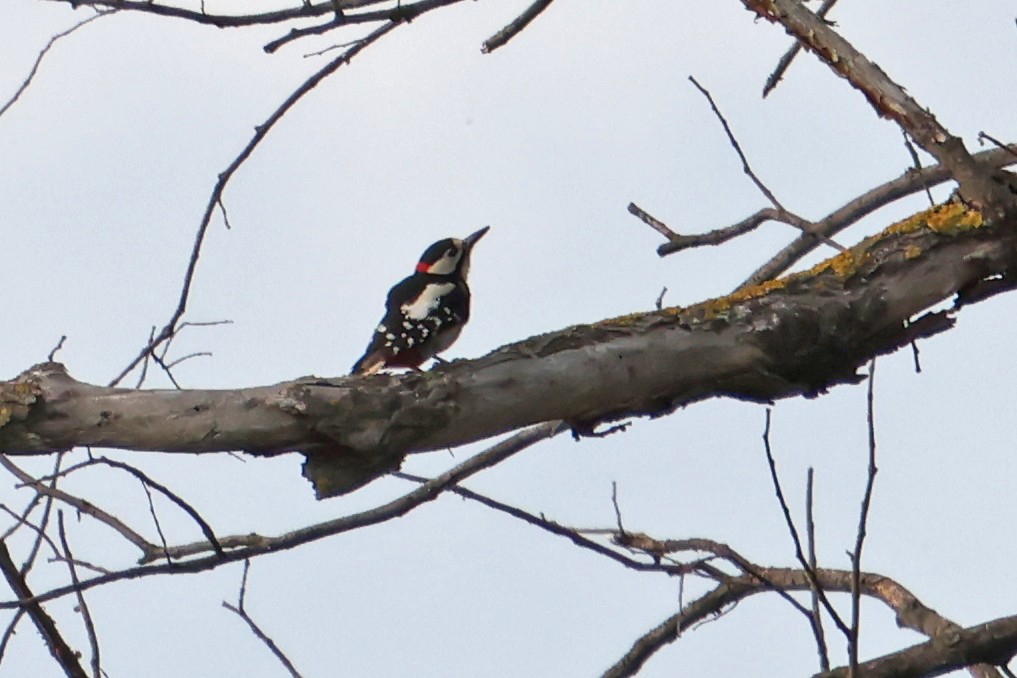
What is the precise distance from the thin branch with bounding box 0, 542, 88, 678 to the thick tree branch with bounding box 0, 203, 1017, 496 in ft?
2.39

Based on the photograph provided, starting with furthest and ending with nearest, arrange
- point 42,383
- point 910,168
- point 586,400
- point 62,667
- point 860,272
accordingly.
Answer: point 910,168
point 62,667
point 860,272
point 586,400
point 42,383

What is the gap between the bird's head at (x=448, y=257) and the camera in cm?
588

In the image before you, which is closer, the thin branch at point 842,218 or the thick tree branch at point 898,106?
the thick tree branch at point 898,106

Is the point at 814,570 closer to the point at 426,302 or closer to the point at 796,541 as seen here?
the point at 796,541

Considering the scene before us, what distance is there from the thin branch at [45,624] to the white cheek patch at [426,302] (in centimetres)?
210

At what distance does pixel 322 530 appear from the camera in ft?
9.21

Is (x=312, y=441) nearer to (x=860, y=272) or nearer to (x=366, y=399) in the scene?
(x=366, y=399)

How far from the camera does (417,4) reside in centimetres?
315

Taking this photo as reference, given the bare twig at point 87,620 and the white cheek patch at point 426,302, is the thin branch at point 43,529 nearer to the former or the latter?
the bare twig at point 87,620

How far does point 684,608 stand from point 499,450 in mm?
658

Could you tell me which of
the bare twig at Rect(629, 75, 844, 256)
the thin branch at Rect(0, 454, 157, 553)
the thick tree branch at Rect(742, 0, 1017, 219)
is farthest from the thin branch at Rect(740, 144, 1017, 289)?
the thin branch at Rect(0, 454, 157, 553)

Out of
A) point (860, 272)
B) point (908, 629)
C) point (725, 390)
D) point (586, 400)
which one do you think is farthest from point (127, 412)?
point (908, 629)

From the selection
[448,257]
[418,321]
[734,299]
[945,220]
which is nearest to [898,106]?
[945,220]

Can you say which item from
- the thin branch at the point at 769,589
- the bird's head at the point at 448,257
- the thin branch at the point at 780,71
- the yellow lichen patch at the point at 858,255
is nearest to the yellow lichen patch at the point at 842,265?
the yellow lichen patch at the point at 858,255
